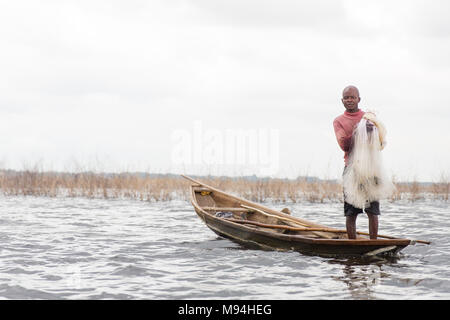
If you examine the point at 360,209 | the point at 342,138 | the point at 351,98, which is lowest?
the point at 360,209

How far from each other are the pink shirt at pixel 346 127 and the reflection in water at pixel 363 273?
147 centimetres

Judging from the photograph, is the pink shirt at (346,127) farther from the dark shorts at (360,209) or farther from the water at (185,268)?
the water at (185,268)

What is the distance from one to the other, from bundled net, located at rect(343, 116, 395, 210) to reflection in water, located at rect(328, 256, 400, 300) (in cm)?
76

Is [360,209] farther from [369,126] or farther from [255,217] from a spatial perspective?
[255,217]

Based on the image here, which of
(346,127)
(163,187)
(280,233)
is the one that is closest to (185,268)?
(280,233)

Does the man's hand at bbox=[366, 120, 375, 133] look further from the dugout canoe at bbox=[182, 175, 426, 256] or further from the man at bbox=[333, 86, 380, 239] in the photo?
the dugout canoe at bbox=[182, 175, 426, 256]

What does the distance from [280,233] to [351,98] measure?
233cm

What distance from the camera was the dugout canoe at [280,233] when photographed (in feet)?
23.3

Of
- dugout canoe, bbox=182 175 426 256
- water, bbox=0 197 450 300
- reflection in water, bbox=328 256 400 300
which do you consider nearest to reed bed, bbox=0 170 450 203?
water, bbox=0 197 450 300

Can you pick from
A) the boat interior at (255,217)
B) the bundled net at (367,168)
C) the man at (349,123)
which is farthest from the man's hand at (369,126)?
the boat interior at (255,217)

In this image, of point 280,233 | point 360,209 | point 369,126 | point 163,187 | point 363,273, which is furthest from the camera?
point 163,187

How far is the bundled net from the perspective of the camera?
6.88 metres

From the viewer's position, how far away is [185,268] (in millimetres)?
6914
